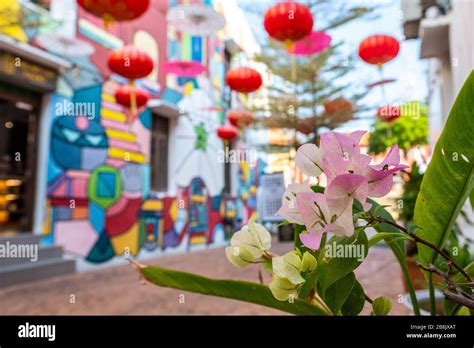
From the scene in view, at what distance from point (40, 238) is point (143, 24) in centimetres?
344

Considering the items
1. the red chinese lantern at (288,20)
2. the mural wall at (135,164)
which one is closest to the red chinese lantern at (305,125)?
the mural wall at (135,164)

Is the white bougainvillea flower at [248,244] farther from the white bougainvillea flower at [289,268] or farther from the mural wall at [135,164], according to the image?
the mural wall at [135,164]

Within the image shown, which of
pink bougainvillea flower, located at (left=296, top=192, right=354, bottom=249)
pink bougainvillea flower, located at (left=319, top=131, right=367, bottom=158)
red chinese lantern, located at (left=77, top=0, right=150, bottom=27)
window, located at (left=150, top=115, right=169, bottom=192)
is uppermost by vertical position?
red chinese lantern, located at (left=77, top=0, right=150, bottom=27)

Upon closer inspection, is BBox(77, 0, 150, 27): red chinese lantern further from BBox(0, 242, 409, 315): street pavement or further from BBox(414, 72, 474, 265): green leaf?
BBox(414, 72, 474, 265): green leaf

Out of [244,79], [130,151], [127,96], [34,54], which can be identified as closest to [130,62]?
[244,79]

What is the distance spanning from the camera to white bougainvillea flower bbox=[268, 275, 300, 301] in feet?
1.28

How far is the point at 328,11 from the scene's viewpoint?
5.36 metres

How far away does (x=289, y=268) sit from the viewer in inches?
15.3

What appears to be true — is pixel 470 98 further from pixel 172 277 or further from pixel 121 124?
pixel 121 124

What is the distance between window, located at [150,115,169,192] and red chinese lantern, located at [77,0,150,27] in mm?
3599

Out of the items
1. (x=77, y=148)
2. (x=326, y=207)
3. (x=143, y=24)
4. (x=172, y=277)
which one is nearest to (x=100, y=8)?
(x=172, y=277)

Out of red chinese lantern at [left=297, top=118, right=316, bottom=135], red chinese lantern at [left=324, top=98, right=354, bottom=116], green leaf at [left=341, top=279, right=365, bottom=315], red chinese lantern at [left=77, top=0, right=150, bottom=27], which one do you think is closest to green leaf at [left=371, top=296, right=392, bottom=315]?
green leaf at [left=341, top=279, right=365, bottom=315]

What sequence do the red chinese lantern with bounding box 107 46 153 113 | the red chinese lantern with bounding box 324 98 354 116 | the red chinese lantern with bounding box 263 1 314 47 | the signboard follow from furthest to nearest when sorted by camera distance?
the red chinese lantern with bounding box 324 98 354 116 → the signboard → the red chinese lantern with bounding box 107 46 153 113 → the red chinese lantern with bounding box 263 1 314 47
